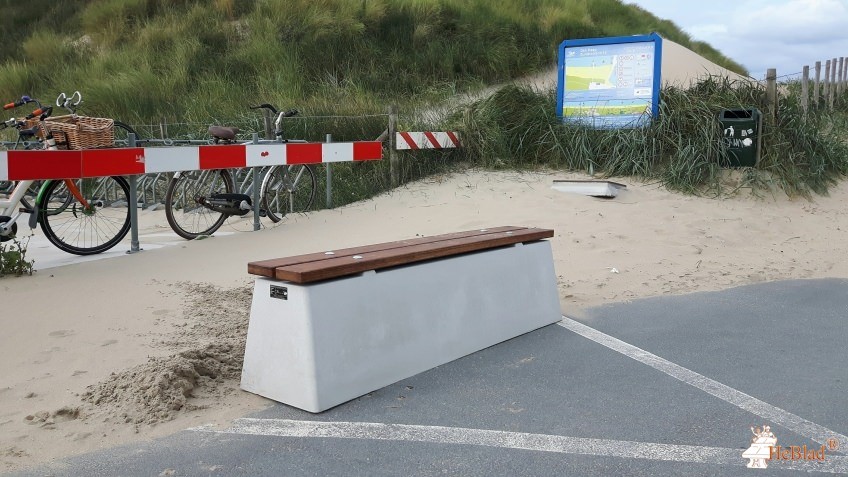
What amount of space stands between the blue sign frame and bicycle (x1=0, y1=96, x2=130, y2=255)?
6984mm

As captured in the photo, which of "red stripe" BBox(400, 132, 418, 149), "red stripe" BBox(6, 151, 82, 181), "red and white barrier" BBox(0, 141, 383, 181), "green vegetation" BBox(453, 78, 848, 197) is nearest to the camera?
"red stripe" BBox(6, 151, 82, 181)

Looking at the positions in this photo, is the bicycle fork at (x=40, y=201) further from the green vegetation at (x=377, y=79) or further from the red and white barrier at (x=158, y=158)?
the green vegetation at (x=377, y=79)

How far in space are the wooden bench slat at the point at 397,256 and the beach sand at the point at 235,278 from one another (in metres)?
0.70

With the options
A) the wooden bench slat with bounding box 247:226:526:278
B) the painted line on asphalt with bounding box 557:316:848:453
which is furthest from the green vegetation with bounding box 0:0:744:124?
the painted line on asphalt with bounding box 557:316:848:453

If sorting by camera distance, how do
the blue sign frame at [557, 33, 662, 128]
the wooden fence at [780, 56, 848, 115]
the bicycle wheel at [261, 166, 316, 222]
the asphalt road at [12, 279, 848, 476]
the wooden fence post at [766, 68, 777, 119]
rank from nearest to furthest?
the asphalt road at [12, 279, 848, 476] → the bicycle wheel at [261, 166, 316, 222] → the wooden fence post at [766, 68, 777, 119] → the blue sign frame at [557, 33, 662, 128] → the wooden fence at [780, 56, 848, 115]

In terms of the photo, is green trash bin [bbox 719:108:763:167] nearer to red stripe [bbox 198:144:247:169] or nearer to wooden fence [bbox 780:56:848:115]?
wooden fence [bbox 780:56:848:115]

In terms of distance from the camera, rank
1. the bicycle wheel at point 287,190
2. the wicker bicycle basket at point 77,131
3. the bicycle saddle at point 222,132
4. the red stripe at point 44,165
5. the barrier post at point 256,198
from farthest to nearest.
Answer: the bicycle wheel at point 287,190
the bicycle saddle at point 222,132
the barrier post at point 256,198
the wicker bicycle basket at point 77,131
the red stripe at point 44,165

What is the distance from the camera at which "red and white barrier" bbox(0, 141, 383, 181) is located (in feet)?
20.6

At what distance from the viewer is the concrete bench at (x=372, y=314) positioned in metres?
3.72

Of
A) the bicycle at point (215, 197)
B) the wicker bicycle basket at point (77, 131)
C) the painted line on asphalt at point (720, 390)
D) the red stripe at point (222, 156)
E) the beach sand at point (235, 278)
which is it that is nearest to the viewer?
the painted line on asphalt at point (720, 390)

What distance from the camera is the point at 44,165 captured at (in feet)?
20.9

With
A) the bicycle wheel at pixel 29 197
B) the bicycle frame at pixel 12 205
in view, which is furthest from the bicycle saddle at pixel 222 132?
the bicycle frame at pixel 12 205

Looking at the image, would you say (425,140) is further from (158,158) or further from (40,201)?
(40,201)

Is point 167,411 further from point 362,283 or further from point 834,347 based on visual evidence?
point 834,347
